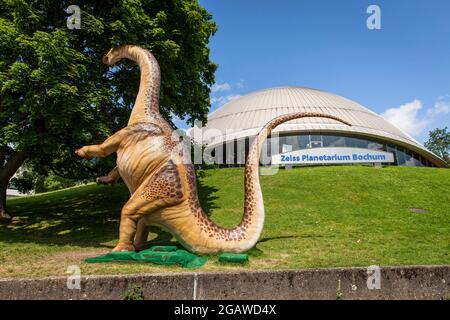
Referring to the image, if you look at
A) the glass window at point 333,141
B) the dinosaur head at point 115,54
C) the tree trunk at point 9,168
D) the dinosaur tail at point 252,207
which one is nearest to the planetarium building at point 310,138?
the glass window at point 333,141

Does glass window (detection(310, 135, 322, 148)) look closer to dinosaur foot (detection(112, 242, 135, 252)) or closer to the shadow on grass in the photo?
the shadow on grass

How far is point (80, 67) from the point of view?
34.5 feet

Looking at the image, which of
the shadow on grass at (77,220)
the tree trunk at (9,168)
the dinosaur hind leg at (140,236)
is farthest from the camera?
the tree trunk at (9,168)

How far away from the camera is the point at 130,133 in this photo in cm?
774

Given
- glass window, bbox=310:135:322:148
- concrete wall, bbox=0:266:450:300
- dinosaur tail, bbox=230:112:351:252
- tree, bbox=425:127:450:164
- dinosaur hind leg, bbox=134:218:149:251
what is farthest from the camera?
tree, bbox=425:127:450:164

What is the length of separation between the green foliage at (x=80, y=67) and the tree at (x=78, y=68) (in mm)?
26

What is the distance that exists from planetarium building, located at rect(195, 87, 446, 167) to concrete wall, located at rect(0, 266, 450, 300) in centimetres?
2304

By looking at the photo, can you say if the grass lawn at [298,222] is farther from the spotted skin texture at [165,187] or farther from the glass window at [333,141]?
the glass window at [333,141]

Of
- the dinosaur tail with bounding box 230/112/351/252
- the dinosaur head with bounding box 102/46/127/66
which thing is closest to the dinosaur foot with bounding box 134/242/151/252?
the dinosaur tail with bounding box 230/112/351/252

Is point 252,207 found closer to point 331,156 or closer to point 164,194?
point 164,194

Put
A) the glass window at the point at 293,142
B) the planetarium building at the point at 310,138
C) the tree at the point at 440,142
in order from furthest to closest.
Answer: the tree at the point at 440,142, the glass window at the point at 293,142, the planetarium building at the point at 310,138

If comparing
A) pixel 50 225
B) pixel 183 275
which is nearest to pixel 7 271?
pixel 183 275

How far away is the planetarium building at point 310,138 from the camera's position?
30.5 meters

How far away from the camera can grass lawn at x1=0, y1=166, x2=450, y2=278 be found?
321 inches
